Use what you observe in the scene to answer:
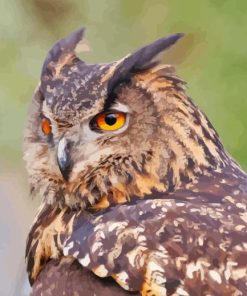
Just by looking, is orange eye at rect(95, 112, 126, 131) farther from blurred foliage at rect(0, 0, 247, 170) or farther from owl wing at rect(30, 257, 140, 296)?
blurred foliage at rect(0, 0, 247, 170)

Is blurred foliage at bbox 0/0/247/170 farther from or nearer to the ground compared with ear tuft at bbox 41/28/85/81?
farther from the ground

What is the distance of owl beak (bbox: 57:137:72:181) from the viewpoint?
6.57 ft

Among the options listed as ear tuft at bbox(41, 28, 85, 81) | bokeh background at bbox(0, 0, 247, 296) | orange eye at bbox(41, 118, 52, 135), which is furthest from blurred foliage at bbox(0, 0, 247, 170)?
orange eye at bbox(41, 118, 52, 135)

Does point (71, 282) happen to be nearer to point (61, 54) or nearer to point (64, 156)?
point (64, 156)

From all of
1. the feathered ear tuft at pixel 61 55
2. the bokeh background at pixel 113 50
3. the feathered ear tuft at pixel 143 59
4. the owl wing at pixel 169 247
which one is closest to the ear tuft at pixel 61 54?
the feathered ear tuft at pixel 61 55

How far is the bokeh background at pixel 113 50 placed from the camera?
12.4 feet

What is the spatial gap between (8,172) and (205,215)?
2069 mm

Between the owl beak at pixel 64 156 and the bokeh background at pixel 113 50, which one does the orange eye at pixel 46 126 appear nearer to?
the owl beak at pixel 64 156

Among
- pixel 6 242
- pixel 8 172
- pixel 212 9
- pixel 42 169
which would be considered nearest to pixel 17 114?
pixel 8 172

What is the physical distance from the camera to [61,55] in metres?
2.09

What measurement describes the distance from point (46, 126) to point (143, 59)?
0.77 feet

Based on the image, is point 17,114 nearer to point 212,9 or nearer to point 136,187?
point 212,9

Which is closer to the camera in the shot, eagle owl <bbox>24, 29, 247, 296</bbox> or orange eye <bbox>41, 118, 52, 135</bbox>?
eagle owl <bbox>24, 29, 247, 296</bbox>

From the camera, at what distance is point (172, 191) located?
1990 millimetres
